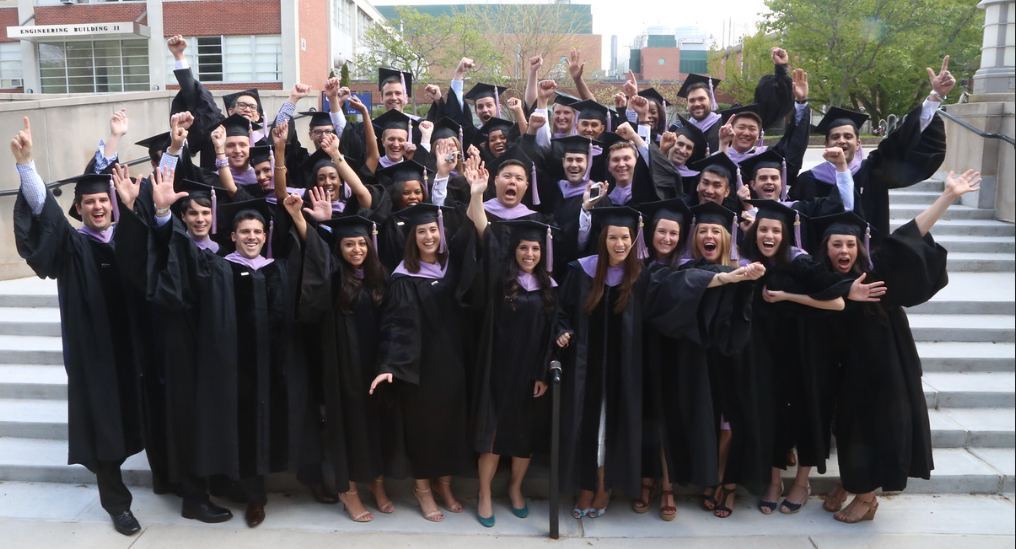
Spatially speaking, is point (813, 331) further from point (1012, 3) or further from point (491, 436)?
point (1012, 3)

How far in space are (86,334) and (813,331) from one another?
4121 millimetres

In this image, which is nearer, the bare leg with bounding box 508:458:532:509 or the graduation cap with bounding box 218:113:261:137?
the bare leg with bounding box 508:458:532:509

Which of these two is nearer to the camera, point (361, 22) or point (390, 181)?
point (390, 181)

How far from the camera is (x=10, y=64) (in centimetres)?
3134

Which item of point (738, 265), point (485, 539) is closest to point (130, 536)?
point (485, 539)

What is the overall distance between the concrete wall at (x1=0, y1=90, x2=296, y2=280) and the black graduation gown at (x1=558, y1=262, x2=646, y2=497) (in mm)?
6122

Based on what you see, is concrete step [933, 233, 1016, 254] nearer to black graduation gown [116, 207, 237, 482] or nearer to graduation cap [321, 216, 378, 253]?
graduation cap [321, 216, 378, 253]

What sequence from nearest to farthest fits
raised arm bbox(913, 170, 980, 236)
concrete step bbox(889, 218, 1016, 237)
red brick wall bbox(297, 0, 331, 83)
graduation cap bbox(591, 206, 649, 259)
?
raised arm bbox(913, 170, 980, 236)
graduation cap bbox(591, 206, 649, 259)
concrete step bbox(889, 218, 1016, 237)
red brick wall bbox(297, 0, 331, 83)

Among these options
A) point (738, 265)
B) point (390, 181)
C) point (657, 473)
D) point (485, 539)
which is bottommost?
point (485, 539)

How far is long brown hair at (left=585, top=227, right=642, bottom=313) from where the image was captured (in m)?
4.48

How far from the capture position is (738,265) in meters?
4.55

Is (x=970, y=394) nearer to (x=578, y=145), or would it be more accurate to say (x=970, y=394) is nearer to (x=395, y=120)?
(x=578, y=145)

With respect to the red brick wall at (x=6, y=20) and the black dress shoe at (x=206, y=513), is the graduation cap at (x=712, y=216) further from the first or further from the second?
the red brick wall at (x=6, y=20)

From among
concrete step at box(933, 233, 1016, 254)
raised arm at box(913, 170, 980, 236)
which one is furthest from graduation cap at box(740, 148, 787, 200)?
concrete step at box(933, 233, 1016, 254)
